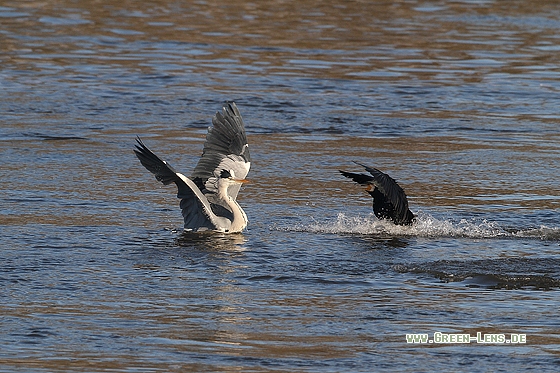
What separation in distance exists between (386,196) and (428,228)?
45 cm

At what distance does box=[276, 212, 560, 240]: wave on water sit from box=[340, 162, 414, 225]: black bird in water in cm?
7

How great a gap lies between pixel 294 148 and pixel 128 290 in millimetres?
5522

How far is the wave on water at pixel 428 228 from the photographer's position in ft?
29.9

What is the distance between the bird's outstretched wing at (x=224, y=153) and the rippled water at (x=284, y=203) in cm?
45

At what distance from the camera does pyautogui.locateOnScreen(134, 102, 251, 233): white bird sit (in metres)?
8.85

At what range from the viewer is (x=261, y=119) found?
14.3m

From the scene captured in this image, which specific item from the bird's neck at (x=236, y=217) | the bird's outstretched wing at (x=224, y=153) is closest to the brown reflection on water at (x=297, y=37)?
the bird's outstretched wing at (x=224, y=153)

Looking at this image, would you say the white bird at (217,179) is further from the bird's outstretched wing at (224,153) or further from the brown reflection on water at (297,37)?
the brown reflection on water at (297,37)

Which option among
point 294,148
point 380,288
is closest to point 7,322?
point 380,288

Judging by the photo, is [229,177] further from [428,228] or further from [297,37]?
[297,37]

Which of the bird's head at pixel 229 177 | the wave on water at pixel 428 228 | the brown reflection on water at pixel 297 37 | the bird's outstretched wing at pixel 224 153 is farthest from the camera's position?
the brown reflection on water at pixel 297 37

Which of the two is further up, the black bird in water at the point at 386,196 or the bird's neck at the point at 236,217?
the black bird in water at the point at 386,196

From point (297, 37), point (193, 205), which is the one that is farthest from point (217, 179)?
point (297, 37)

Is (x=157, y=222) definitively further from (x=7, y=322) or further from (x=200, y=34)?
(x=200, y=34)
